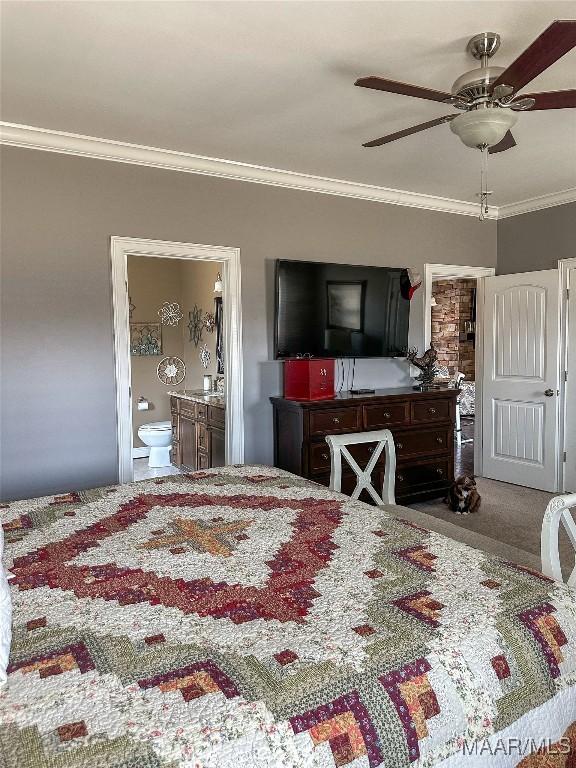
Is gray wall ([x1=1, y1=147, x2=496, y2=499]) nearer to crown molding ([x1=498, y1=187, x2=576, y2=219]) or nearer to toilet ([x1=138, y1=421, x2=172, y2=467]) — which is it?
toilet ([x1=138, y1=421, x2=172, y2=467])

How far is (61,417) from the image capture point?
338cm

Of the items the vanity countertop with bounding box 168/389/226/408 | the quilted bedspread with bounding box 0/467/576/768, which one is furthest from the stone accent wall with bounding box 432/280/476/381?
the quilted bedspread with bounding box 0/467/576/768

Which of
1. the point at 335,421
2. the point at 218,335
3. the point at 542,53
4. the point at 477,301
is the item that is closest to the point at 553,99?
the point at 542,53

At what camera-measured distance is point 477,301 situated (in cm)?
555

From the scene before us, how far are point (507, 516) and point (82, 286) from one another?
11.8 ft

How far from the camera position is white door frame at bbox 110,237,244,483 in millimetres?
3527

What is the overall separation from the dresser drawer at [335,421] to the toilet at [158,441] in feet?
8.84

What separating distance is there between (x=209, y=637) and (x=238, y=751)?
29 centimetres

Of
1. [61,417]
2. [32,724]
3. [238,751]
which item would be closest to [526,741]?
[238,751]

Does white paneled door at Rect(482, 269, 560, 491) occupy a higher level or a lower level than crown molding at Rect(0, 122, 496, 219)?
lower

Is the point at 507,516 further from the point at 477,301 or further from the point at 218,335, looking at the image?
the point at 218,335

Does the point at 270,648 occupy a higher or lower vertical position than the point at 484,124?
lower

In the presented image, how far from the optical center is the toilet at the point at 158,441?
6.06 m

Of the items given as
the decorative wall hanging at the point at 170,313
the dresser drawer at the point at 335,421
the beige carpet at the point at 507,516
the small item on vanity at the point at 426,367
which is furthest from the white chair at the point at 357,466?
the decorative wall hanging at the point at 170,313
